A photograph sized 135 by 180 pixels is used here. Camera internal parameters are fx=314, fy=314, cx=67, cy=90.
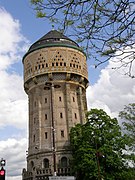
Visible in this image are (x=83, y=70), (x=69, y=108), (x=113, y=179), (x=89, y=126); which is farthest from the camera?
(x=83, y=70)

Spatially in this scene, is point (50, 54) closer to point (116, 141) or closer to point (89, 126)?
point (89, 126)

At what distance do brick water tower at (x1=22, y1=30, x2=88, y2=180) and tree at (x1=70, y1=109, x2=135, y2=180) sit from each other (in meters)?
4.39

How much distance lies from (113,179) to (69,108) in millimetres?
14737

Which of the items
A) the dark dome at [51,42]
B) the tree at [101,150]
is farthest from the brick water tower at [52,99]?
the tree at [101,150]

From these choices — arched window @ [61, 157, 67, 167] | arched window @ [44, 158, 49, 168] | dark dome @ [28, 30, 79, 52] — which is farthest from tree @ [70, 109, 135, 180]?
dark dome @ [28, 30, 79, 52]

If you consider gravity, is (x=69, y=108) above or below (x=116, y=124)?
above

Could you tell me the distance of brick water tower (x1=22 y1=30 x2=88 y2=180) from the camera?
4116 centimetres

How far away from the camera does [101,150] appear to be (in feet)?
108

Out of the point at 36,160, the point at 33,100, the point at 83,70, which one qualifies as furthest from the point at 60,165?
the point at 83,70

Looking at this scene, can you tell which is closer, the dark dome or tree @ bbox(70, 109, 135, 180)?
tree @ bbox(70, 109, 135, 180)

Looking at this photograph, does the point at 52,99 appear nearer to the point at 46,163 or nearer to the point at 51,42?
the point at 46,163

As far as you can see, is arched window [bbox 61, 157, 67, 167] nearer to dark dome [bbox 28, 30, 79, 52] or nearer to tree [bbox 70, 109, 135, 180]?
tree [bbox 70, 109, 135, 180]

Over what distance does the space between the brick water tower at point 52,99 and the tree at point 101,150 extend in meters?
4.39

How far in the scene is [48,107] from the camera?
144 feet
